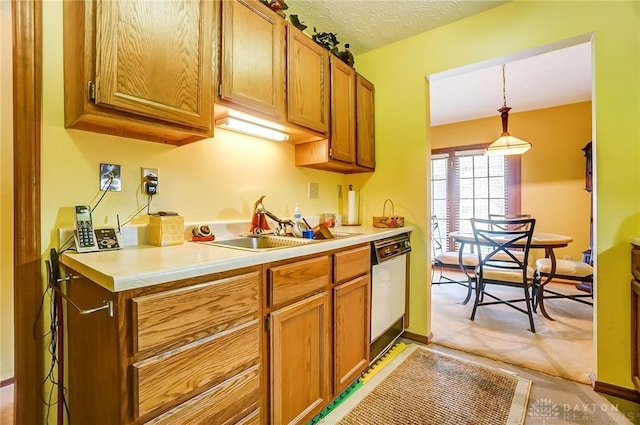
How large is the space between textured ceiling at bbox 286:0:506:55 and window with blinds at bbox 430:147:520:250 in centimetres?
295

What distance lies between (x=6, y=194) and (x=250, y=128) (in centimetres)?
130

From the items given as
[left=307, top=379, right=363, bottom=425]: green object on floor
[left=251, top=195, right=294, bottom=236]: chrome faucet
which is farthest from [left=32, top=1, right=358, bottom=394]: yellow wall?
[left=307, top=379, right=363, bottom=425]: green object on floor

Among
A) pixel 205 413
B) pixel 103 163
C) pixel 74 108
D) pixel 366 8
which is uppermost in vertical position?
pixel 366 8

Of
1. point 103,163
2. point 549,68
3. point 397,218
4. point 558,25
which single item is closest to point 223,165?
point 103,163

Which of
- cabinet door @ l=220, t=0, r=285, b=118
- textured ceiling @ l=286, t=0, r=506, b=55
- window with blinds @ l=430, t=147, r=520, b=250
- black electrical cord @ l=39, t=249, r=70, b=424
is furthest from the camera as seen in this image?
window with blinds @ l=430, t=147, r=520, b=250

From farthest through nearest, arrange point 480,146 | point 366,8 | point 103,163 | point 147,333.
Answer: point 480,146
point 366,8
point 103,163
point 147,333

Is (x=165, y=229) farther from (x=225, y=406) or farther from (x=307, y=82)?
(x=307, y=82)

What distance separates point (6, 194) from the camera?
1.50 meters

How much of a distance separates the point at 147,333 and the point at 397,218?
1.92 meters

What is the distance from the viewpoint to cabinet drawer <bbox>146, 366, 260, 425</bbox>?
2.91ft

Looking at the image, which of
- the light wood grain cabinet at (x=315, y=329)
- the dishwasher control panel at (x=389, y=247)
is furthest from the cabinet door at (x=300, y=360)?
the dishwasher control panel at (x=389, y=247)

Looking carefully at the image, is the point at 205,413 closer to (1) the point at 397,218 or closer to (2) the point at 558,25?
(1) the point at 397,218

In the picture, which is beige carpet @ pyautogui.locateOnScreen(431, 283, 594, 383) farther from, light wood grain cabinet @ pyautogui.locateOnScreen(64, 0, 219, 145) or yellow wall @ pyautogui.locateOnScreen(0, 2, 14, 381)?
yellow wall @ pyautogui.locateOnScreen(0, 2, 14, 381)

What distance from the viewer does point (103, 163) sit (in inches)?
49.9
